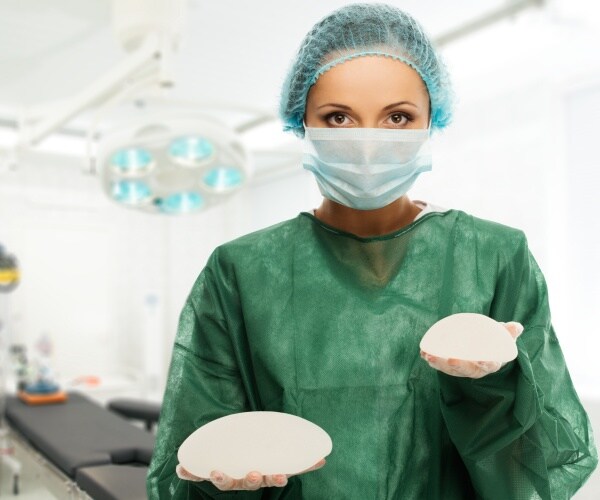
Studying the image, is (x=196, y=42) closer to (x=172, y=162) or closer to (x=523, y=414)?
(x=172, y=162)

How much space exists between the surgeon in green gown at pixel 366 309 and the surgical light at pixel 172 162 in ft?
4.04

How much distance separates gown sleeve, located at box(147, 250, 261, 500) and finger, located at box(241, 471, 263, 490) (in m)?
0.18

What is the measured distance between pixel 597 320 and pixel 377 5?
3.39 metres

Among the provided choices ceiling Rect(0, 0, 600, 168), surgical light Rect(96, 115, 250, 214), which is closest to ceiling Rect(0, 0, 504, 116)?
ceiling Rect(0, 0, 600, 168)

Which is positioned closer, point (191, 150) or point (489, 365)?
point (489, 365)

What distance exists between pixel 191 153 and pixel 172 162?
7 cm

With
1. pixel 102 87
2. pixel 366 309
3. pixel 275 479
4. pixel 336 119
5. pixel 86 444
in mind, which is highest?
pixel 102 87

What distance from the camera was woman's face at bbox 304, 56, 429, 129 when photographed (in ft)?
2.76

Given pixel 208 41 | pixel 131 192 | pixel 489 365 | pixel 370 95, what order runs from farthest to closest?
pixel 208 41, pixel 131 192, pixel 370 95, pixel 489 365

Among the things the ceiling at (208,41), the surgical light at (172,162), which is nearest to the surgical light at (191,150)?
the surgical light at (172,162)

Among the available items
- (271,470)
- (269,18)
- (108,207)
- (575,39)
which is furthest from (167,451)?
(108,207)

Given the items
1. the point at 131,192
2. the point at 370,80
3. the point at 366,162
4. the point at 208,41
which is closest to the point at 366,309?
the point at 366,162

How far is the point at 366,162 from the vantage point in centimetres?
85

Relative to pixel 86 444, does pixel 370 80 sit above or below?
above
